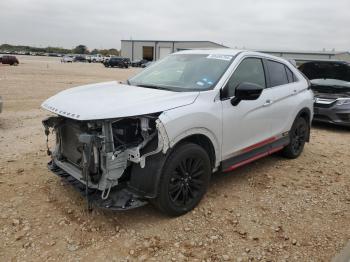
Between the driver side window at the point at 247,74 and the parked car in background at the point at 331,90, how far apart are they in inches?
171

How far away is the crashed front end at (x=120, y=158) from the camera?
11.2 feet

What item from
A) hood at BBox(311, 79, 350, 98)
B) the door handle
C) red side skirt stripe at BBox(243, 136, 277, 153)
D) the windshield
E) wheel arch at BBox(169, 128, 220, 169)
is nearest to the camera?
wheel arch at BBox(169, 128, 220, 169)

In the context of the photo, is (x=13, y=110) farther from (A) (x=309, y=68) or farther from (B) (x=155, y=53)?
(B) (x=155, y=53)

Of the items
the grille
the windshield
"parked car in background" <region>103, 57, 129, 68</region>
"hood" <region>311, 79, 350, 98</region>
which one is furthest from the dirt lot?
"parked car in background" <region>103, 57, 129, 68</region>

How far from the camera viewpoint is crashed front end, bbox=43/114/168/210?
340cm

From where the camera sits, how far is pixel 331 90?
29.4 feet

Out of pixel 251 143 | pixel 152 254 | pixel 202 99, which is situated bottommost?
pixel 152 254

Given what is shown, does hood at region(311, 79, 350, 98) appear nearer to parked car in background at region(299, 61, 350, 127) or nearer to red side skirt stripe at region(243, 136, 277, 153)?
parked car in background at region(299, 61, 350, 127)

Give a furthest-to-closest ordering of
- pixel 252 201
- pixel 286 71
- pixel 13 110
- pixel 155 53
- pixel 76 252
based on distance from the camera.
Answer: pixel 155 53 < pixel 13 110 < pixel 286 71 < pixel 252 201 < pixel 76 252

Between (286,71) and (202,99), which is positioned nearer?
(202,99)

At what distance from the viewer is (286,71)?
571cm

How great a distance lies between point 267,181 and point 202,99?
1863 millimetres

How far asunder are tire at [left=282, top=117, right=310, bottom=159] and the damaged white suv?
2.46ft

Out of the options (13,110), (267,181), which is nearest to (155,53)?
(13,110)
